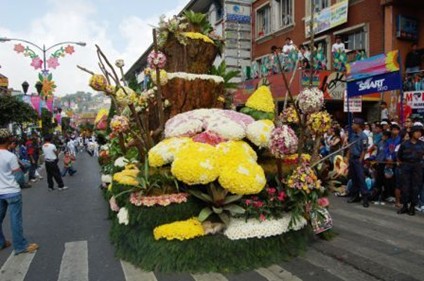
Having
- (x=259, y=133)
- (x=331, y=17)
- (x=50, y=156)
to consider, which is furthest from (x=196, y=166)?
(x=331, y=17)

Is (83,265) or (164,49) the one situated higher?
(164,49)

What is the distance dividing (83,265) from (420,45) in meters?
15.1

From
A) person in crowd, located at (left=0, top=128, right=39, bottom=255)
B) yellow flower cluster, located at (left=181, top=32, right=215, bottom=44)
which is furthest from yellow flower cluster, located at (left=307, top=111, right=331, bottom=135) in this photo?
person in crowd, located at (left=0, top=128, right=39, bottom=255)

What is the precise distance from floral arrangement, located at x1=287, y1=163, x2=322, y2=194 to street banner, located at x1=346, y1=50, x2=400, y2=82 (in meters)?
6.16

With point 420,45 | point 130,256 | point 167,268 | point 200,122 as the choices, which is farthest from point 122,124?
point 420,45

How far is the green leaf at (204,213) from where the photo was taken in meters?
5.07

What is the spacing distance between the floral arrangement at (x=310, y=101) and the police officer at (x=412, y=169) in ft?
12.4

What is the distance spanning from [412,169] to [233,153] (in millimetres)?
4585

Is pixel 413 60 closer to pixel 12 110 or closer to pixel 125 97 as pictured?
pixel 125 97

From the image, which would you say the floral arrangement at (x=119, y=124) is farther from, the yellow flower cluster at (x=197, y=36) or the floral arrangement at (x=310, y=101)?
the floral arrangement at (x=310, y=101)

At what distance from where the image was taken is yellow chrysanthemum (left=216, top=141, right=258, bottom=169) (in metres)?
5.47

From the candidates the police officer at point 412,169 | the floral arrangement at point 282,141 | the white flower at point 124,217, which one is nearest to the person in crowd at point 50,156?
the white flower at point 124,217

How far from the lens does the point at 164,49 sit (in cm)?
808

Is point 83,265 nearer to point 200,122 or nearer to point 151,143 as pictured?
point 151,143
